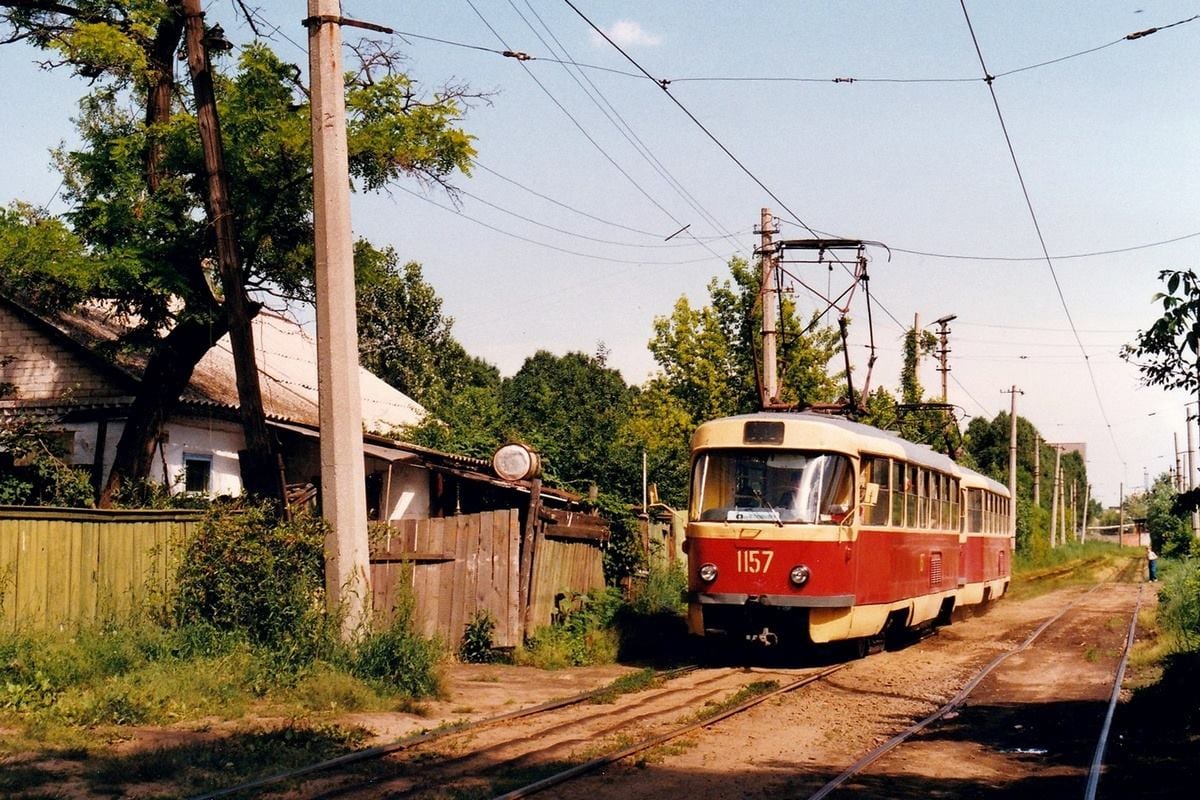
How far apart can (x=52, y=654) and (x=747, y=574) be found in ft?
25.7

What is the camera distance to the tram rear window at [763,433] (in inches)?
618

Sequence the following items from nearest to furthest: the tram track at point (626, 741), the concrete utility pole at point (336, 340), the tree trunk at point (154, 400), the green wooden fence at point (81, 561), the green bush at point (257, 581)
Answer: the tram track at point (626, 741), the green wooden fence at point (81, 561), the green bush at point (257, 581), the concrete utility pole at point (336, 340), the tree trunk at point (154, 400)

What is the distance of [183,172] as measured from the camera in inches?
765

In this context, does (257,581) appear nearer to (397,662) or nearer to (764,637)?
(397,662)

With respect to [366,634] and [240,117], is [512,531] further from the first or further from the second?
[240,117]

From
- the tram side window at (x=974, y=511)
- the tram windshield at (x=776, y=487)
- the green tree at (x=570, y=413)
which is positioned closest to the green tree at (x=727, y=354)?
the green tree at (x=570, y=413)

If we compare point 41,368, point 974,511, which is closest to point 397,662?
point 41,368

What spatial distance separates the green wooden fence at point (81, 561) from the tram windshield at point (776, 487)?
6.22 meters

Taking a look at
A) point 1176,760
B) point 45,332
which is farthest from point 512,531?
Answer: point 45,332

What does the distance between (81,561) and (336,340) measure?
10.8 ft

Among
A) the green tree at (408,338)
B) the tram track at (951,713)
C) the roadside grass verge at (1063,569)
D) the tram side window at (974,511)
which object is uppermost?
the green tree at (408,338)

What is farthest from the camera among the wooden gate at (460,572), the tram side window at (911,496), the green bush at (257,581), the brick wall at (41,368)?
the brick wall at (41,368)

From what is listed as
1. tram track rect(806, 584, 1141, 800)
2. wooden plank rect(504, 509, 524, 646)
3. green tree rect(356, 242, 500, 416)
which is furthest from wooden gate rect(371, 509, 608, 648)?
green tree rect(356, 242, 500, 416)

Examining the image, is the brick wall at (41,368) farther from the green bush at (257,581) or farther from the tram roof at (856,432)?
the tram roof at (856,432)
